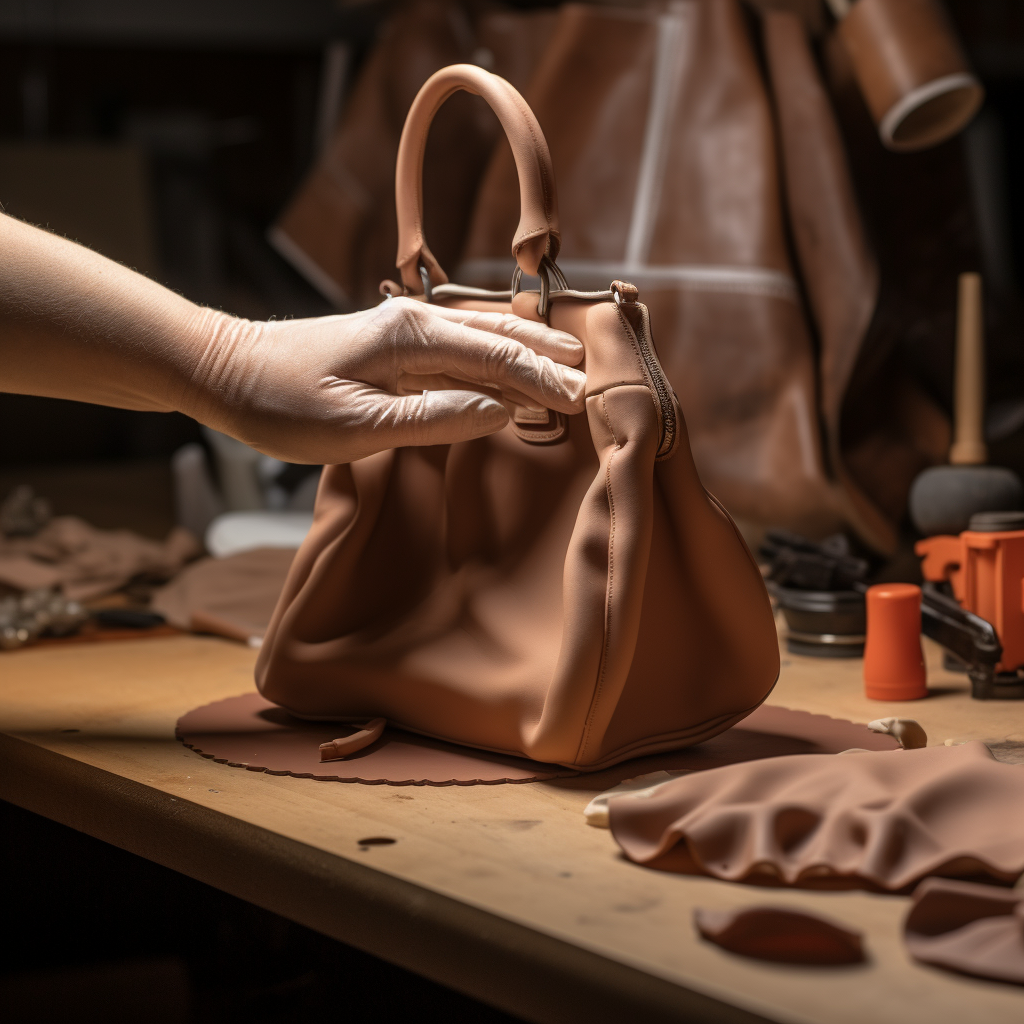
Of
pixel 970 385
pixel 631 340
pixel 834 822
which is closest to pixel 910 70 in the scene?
pixel 970 385

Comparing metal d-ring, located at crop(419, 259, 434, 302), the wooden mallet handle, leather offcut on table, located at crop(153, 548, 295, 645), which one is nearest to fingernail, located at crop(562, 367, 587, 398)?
metal d-ring, located at crop(419, 259, 434, 302)

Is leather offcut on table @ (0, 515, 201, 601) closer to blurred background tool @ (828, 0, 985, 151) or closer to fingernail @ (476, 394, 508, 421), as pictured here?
fingernail @ (476, 394, 508, 421)

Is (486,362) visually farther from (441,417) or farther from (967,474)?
(967,474)

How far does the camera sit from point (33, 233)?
2.40 feet

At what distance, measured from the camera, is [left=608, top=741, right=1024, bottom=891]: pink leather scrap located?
1.67 ft

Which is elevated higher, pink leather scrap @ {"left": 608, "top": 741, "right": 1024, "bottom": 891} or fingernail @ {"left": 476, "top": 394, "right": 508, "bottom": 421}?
fingernail @ {"left": 476, "top": 394, "right": 508, "bottom": 421}

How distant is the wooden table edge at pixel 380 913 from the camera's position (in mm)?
440

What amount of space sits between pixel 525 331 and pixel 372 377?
9 centimetres

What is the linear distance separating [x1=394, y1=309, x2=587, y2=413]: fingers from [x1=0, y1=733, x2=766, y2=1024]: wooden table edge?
0.28 m

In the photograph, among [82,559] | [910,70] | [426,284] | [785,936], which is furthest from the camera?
[82,559]

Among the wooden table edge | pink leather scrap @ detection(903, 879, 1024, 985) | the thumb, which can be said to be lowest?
the wooden table edge

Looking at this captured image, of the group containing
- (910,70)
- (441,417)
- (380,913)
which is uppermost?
(910,70)

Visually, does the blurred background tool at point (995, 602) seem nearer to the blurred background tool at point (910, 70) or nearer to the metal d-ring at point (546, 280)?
the metal d-ring at point (546, 280)

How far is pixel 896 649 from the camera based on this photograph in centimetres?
87
